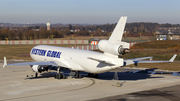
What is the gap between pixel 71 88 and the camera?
32.3 metres

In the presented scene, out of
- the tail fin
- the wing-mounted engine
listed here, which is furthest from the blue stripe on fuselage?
the tail fin

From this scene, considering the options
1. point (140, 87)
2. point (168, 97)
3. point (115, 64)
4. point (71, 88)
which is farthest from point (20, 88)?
point (168, 97)

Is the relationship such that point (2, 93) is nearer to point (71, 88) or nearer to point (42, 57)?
point (71, 88)

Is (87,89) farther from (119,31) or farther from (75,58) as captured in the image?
(119,31)

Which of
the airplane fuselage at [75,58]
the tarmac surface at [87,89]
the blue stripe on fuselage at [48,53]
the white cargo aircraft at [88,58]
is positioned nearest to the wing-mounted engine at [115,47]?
the white cargo aircraft at [88,58]

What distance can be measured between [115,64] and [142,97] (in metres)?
6.66

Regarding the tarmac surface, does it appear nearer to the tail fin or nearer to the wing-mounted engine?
the wing-mounted engine

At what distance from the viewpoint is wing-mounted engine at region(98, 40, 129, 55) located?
2978 centimetres

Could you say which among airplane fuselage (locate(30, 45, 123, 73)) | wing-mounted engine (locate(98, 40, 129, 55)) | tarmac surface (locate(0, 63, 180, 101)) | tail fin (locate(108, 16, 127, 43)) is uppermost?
tail fin (locate(108, 16, 127, 43))

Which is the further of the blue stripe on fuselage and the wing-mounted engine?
the blue stripe on fuselage

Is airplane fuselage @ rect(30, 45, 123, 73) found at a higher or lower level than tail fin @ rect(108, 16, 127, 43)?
lower

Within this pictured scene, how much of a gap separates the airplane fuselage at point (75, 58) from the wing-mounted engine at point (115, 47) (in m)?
1.61

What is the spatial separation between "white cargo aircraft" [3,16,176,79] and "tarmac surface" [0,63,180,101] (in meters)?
2.14

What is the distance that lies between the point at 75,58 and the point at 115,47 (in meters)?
10.4
